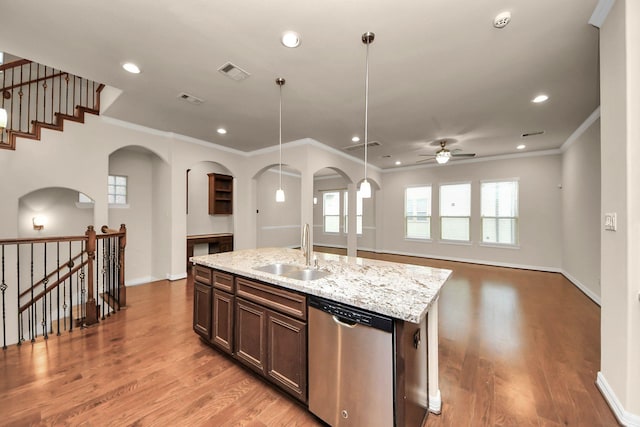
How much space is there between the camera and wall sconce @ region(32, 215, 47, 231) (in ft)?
13.6

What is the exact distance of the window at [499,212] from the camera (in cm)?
A: 629

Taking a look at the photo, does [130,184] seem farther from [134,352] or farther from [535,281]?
[535,281]

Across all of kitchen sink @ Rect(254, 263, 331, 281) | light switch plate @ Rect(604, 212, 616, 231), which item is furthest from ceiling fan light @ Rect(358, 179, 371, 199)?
light switch plate @ Rect(604, 212, 616, 231)

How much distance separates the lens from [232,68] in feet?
8.73

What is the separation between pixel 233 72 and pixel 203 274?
87.3 inches

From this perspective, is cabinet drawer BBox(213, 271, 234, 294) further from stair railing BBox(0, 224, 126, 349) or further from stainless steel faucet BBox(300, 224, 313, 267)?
stair railing BBox(0, 224, 126, 349)

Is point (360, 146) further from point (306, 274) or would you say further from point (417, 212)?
point (306, 274)

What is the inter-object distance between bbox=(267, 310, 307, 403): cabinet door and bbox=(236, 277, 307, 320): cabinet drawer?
0.06m

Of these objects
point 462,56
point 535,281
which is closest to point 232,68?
point 462,56

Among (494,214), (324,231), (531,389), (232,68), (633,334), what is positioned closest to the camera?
(633,334)

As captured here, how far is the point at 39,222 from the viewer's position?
13.8 feet

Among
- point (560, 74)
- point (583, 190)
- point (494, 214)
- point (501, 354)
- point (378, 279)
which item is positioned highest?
point (560, 74)

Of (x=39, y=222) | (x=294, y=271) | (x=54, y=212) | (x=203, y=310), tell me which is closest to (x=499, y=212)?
(x=294, y=271)

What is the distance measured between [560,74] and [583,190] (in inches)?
112
